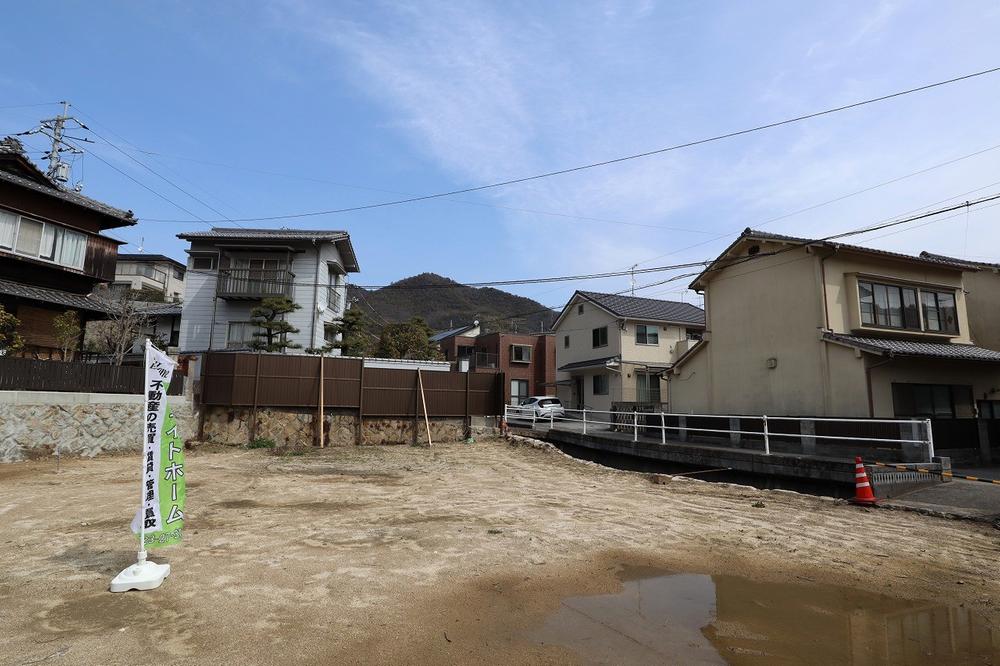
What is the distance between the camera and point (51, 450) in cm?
1399

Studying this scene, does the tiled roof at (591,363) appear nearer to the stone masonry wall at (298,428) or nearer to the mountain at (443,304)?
the stone masonry wall at (298,428)

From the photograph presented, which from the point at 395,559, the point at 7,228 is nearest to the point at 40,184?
the point at 7,228

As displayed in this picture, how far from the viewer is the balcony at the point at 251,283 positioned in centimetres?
2569

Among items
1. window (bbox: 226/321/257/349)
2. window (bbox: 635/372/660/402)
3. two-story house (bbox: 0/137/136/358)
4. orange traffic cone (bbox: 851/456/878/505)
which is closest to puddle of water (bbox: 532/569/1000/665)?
orange traffic cone (bbox: 851/456/878/505)

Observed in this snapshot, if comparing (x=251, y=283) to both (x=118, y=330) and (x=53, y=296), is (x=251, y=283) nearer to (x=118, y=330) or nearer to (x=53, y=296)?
(x=118, y=330)

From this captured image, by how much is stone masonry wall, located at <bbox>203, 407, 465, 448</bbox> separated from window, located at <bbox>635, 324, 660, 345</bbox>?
14.9 metres

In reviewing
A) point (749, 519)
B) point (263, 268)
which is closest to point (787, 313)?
point (749, 519)

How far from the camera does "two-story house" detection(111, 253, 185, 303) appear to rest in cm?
4281

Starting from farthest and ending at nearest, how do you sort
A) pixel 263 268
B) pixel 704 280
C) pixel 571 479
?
1. pixel 263 268
2. pixel 704 280
3. pixel 571 479

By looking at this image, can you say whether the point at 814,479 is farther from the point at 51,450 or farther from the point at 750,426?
the point at 51,450

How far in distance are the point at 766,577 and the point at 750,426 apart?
11417mm

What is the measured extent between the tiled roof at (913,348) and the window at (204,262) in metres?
27.8

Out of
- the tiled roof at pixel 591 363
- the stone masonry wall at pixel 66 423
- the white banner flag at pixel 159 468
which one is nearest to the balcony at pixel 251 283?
the stone masonry wall at pixel 66 423

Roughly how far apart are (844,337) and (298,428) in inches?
695
